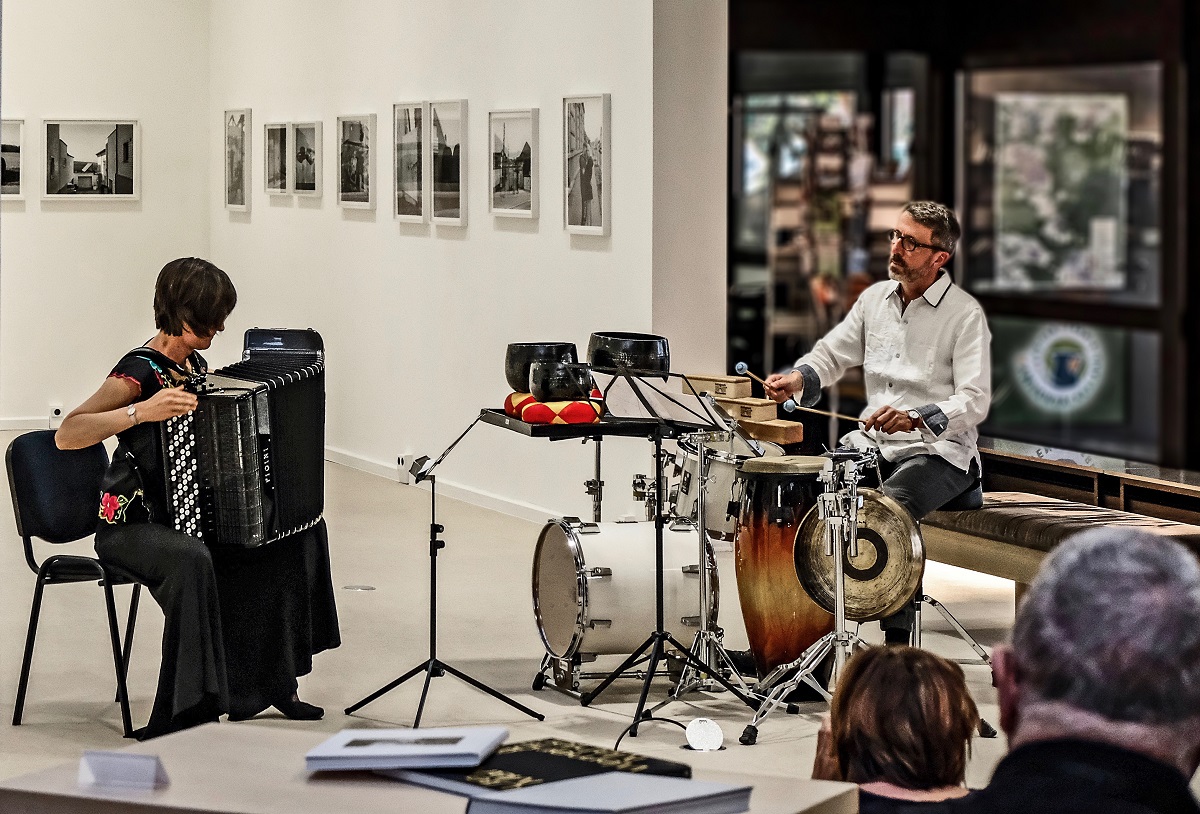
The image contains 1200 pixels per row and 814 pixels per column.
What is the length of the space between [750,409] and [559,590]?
0.84 m

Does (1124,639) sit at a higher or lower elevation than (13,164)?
lower

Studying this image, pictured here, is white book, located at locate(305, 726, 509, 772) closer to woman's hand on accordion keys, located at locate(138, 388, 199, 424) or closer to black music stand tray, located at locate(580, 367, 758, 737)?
woman's hand on accordion keys, located at locate(138, 388, 199, 424)

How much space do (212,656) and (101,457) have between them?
72 cm

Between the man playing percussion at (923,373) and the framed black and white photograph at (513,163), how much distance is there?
3.33 meters

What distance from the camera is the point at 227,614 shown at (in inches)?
205

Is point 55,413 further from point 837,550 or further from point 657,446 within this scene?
point 837,550

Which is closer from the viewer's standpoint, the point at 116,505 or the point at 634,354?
the point at 116,505

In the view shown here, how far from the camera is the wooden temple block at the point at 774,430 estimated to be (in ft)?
18.0

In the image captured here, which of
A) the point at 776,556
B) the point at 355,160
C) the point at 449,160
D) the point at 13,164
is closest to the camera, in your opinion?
the point at 776,556

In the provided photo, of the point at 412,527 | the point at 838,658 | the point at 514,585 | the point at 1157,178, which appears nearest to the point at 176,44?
the point at 412,527

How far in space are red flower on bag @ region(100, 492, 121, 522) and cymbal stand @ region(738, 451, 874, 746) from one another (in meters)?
1.90

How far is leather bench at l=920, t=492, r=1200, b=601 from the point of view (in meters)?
5.98

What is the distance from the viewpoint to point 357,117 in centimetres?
1083

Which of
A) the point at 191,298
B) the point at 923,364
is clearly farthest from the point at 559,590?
the point at 191,298
